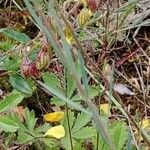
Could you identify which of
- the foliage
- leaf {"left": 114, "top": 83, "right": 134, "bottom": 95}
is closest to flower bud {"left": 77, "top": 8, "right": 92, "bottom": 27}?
the foliage

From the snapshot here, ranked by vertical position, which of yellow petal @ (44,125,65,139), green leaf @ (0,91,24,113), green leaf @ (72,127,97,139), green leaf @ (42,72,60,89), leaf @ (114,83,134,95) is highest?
green leaf @ (0,91,24,113)

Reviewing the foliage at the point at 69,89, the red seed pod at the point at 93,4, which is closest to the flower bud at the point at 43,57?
the foliage at the point at 69,89

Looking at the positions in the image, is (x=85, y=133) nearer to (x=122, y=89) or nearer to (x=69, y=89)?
(x=69, y=89)

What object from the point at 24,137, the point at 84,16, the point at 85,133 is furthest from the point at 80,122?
the point at 84,16

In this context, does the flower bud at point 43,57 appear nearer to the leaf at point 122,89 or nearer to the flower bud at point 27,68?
the flower bud at point 27,68

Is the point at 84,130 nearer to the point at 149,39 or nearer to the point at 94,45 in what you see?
the point at 94,45

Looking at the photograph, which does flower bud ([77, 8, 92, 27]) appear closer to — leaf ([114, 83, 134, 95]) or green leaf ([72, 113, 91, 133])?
green leaf ([72, 113, 91, 133])
